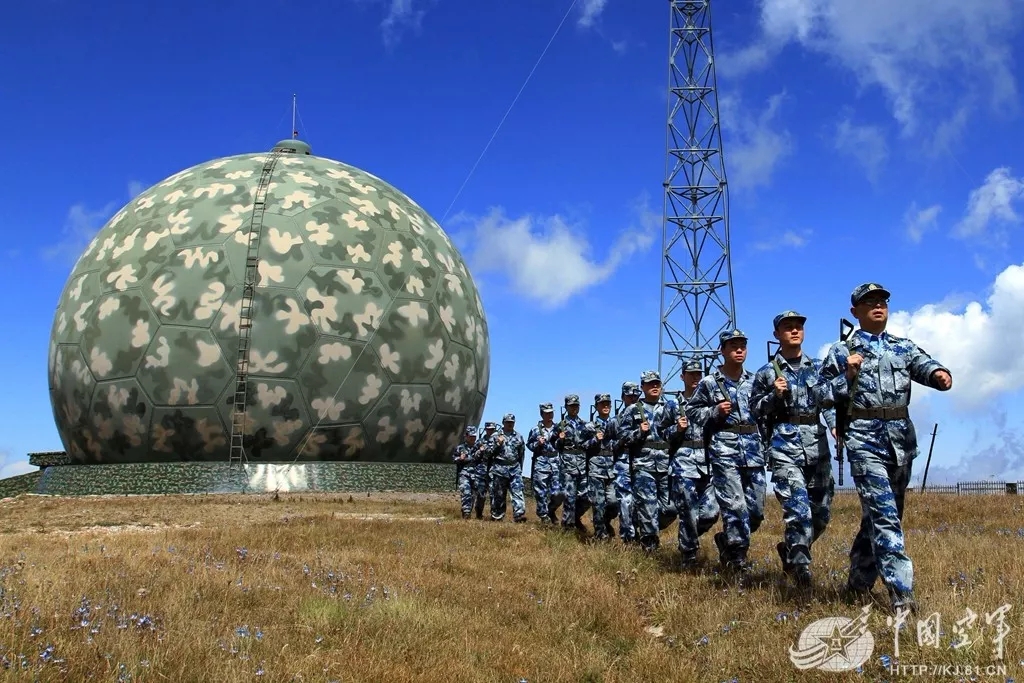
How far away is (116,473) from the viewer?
15.9 metres

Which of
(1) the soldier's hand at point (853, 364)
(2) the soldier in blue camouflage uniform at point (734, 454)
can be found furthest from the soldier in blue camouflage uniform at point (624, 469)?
(1) the soldier's hand at point (853, 364)

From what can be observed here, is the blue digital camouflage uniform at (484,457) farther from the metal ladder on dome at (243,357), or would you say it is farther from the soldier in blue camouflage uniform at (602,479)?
the metal ladder on dome at (243,357)

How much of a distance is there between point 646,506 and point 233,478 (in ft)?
30.7

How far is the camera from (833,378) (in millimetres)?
5613

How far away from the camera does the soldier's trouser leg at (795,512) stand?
20.0ft

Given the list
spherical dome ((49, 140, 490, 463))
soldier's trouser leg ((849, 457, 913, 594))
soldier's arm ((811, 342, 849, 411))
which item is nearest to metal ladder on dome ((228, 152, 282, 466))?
spherical dome ((49, 140, 490, 463))

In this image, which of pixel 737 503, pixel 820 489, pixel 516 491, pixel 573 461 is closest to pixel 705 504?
pixel 737 503

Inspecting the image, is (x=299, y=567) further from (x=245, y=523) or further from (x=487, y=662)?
(x=245, y=523)

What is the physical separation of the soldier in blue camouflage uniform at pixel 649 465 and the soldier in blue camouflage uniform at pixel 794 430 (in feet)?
6.77

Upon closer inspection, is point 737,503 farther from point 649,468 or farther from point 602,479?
point 602,479

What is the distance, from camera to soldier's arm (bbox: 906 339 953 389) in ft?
17.1

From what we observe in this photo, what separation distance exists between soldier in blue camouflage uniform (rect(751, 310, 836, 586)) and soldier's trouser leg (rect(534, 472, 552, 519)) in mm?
6188

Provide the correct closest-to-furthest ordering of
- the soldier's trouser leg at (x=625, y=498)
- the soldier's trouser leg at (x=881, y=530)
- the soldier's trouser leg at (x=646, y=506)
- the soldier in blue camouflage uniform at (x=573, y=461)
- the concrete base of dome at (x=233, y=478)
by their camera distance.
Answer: the soldier's trouser leg at (x=881, y=530) → the soldier's trouser leg at (x=646, y=506) → the soldier's trouser leg at (x=625, y=498) → the soldier in blue camouflage uniform at (x=573, y=461) → the concrete base of dome at (x=233, y=478)

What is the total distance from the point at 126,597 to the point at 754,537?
304 inches
